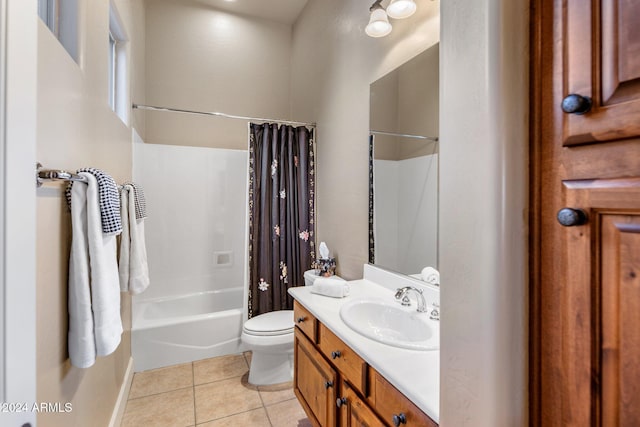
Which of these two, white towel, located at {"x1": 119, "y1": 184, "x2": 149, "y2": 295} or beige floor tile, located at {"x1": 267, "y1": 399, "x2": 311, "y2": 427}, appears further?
beige floor tile, located at {"x1": 267, "y1": 399, "x2": 311, "y2": 427}

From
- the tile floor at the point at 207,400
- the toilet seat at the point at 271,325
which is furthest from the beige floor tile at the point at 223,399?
the toilet seat at the point at 271,325

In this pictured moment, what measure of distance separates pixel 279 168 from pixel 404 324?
1.70m

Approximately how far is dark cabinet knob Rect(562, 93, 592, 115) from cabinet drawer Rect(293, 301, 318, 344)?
1268 millimetres

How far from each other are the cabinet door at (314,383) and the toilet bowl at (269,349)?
0.43 m

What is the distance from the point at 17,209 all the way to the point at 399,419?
106cm

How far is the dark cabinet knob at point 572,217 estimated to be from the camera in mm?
484

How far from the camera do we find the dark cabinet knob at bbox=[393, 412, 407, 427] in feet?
2.84

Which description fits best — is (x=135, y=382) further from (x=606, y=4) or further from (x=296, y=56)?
(x=296, y=56)

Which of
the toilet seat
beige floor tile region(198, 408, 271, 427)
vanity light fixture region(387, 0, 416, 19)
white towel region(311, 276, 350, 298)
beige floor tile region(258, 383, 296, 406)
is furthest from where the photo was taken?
the toilet seat

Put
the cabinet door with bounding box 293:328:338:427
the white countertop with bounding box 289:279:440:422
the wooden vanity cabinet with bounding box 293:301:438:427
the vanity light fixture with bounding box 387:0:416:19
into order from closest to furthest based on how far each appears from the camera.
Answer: the white countertop with bounding box 289:279:440:422 → the wooden vanity cabinet with bounding box 293:301:438:427 → the cabinet door with bounding box 293:328:338:427 → the vanity light fixture with bounding box 387:0:416:19

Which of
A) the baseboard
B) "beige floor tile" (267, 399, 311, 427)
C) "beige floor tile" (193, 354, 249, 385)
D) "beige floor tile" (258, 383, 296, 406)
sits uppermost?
the baseboard

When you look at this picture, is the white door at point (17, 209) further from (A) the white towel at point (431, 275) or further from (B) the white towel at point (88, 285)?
(A) the white towel at point (431, 275)

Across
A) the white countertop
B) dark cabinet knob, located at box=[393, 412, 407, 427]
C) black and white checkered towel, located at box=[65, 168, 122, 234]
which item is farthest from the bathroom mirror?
black and white checkered towel, located at box=[65, 168, 122, 234]

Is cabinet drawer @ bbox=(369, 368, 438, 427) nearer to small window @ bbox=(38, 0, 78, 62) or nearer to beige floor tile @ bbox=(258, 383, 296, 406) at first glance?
beige floor tile @ bbox=(258, 383, 296, 406)
